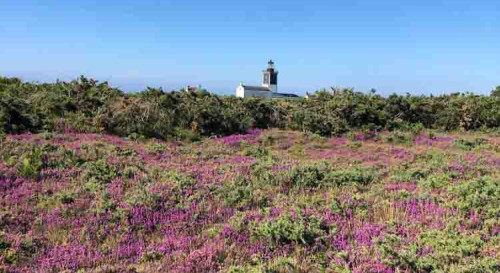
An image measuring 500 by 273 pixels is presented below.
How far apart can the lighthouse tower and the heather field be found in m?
91.7

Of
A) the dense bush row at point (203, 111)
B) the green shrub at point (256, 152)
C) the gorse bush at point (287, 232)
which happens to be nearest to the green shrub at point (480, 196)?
the gorse bush at point (287, 232)

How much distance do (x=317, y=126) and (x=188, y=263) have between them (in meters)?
18.3

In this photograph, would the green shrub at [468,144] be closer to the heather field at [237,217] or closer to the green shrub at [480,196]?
the heather field at [237,217]

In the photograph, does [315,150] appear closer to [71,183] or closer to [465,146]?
[465,146]

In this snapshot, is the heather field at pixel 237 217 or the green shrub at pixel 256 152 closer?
the heather field at pixel 237 217

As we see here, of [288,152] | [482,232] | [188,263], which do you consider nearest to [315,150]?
[288,152]

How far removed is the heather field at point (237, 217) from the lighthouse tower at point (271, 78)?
301 feet

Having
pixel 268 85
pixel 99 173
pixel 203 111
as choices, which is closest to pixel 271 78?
pixel 268 85

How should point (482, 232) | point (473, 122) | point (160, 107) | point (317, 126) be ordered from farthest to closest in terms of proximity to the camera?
point (473, 122) → point (317, 126) → point (160, 107) → point (482, 232)

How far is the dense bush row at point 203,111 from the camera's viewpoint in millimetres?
18406

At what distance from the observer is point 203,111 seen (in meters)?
20.7

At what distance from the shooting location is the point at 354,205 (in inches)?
301

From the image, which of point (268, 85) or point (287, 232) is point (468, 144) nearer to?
point (287, 232)

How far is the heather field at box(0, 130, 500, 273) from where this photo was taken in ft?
17.3
